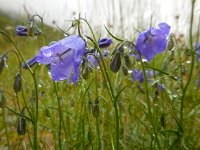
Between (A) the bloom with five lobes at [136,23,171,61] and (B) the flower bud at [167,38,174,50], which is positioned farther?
(B) the flower bud at [167,38,174,50]

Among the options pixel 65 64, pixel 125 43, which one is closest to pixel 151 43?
pixel 125 43

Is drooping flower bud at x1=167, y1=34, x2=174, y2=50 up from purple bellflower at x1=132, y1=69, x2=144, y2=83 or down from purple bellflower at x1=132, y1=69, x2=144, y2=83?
up

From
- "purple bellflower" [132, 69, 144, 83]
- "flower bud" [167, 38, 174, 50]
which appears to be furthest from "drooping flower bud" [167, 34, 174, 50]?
"purple bellflower" [132, 69, 144, 83]

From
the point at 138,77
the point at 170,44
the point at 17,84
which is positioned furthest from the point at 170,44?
the point at 138,77

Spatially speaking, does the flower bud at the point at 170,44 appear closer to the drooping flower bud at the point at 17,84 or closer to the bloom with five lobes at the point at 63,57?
the bloom with five lobes at the point at 63,57

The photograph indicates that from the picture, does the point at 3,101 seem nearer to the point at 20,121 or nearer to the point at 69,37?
the point at 20,121

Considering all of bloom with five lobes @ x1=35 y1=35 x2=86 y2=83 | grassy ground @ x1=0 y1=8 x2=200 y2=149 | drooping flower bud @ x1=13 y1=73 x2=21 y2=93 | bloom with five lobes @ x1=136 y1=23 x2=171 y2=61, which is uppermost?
bloom with five lobes @ x1=136 y1=23 x2=171 y2=61

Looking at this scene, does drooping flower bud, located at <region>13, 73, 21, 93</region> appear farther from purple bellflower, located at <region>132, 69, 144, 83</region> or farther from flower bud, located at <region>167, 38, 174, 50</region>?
purple bellflower, located at <region>132, 69, 144, 83</region>
